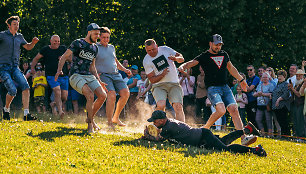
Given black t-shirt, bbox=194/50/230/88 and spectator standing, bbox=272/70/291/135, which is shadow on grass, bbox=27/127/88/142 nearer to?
black t-shirt, bbox=194/50/230/88

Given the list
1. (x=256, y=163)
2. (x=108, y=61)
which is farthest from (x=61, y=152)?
(x=108, y=61)

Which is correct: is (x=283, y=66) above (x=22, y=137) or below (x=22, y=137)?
above

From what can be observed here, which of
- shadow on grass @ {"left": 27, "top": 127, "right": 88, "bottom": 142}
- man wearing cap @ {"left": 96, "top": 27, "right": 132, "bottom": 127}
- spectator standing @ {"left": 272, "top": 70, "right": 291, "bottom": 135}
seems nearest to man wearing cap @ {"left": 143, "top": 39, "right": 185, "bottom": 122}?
man wearing cap @ {"left": 96, "top": 27, "right": 132, "bottom": 127}

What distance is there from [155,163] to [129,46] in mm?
16955

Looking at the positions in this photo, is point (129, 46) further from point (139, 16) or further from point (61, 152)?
point (61, 152)

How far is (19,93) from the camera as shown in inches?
767

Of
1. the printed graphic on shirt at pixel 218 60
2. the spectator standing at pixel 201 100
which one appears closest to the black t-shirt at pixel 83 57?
the printed graphic on shirt at pixel 218 60

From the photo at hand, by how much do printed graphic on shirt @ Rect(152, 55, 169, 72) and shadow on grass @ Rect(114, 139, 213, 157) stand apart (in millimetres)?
2193

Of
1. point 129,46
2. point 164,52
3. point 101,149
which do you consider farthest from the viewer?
point 129,46

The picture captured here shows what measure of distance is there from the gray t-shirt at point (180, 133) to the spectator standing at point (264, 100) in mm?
7448

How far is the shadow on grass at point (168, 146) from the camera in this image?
325 inches

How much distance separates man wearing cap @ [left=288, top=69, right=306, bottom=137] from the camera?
14.5 metres

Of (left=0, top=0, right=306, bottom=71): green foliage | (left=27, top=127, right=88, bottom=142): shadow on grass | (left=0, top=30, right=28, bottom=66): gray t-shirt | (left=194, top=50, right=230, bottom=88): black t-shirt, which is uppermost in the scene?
(left=0, top=0, right=306, bottom=71): green foliage

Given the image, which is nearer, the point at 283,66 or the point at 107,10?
the point at 283,66
